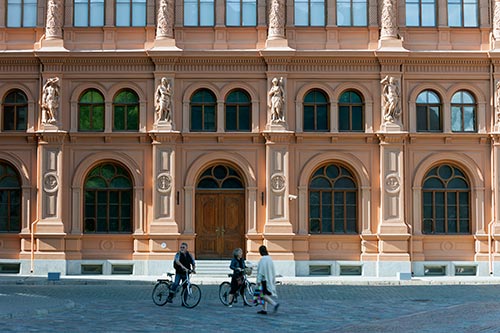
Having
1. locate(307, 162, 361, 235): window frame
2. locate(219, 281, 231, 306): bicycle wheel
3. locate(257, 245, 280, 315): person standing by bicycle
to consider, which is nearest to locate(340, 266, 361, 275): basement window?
locate(307, 162, 361, 235): window frame

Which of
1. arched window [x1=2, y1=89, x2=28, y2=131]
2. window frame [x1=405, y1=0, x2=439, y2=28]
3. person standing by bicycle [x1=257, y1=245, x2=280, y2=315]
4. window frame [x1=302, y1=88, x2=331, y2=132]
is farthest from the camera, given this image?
window frame [x1=405, y1=0, x2=439, y2=28]

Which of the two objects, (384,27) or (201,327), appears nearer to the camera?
(201,327)

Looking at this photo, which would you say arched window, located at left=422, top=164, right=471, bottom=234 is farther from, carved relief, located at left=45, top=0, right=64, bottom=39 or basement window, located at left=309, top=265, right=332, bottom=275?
carved relief, located at left=45, top=0, right=64, bottom=39

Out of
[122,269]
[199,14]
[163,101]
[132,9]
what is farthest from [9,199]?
[199,14]

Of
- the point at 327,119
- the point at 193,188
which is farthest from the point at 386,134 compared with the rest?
A: the point at 193,188

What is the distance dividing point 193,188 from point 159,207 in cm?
162

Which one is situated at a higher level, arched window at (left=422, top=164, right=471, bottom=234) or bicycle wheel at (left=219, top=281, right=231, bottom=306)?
arched window at (left=422, top=164, right=471, bottom=234)

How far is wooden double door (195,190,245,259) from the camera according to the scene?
37219mm

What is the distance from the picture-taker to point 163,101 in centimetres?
3662

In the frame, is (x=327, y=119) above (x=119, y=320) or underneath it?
above

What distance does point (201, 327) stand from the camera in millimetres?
20109

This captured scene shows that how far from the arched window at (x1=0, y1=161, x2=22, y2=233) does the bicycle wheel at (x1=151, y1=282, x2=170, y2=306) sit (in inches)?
540

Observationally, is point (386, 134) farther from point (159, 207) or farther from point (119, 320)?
point (119, 320)

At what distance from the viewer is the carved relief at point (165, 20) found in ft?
121
